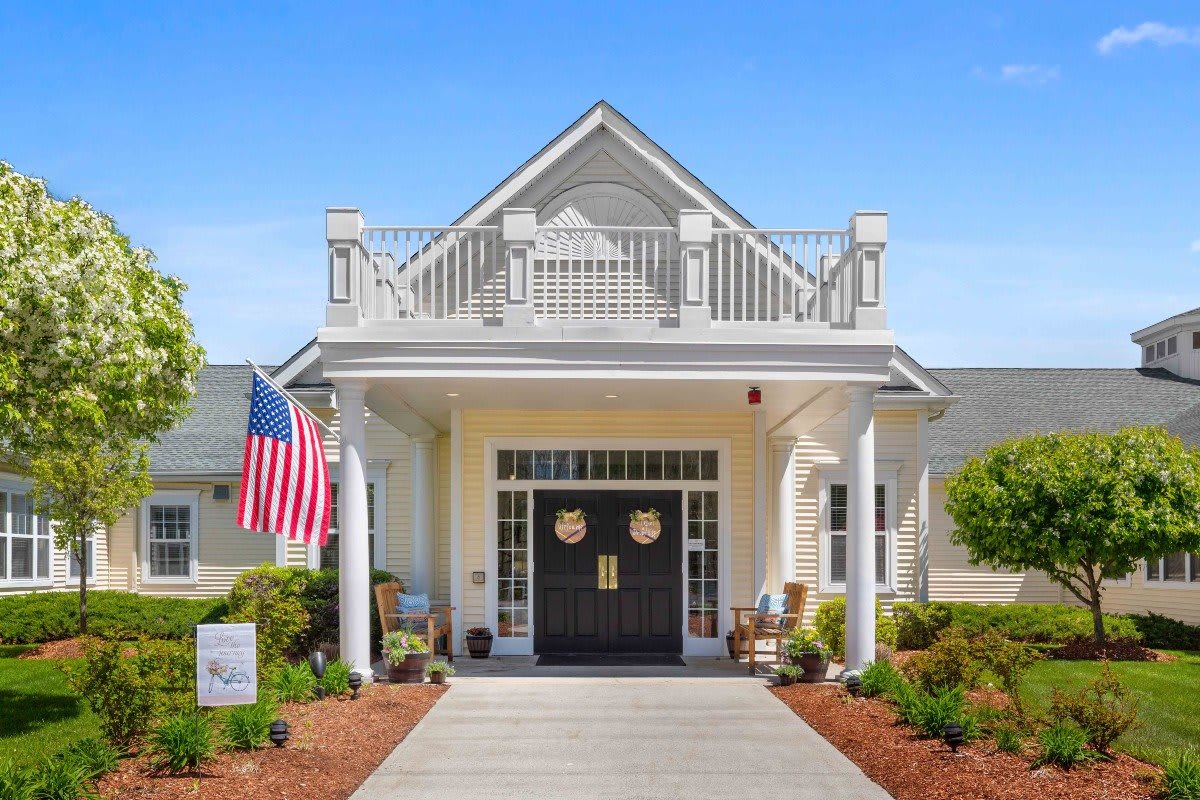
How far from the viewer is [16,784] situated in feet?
23.8

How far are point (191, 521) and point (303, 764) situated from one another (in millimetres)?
14369

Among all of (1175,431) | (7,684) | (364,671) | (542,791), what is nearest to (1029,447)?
(1175,431)

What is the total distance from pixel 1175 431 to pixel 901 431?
21.5ft

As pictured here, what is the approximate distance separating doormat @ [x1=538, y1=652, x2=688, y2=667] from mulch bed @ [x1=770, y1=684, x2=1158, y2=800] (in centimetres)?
486

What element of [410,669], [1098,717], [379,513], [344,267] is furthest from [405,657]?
[1098,717]

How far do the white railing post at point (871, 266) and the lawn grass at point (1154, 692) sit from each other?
4223mm

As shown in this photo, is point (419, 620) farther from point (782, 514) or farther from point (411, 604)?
point (782, 514)

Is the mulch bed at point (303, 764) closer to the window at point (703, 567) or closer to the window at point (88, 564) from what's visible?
the window at point (703, 567)

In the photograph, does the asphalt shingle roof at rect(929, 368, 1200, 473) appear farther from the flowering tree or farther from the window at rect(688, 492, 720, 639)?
the flowering tree

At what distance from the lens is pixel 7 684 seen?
14.8 m

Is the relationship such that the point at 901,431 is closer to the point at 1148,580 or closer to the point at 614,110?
the point at 1148,580

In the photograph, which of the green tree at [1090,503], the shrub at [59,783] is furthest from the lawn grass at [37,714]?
the green tree at [1090,503]

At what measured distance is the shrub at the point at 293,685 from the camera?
11.1 meters

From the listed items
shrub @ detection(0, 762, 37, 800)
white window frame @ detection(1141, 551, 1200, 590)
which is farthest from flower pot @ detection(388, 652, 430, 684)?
white window frame @ detection(1141, 551, 1200, 590)
